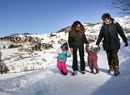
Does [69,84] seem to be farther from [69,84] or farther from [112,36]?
[112,36]

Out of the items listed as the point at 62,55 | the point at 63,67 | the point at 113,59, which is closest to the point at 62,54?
the point at 62,55

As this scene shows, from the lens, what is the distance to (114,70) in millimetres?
10711

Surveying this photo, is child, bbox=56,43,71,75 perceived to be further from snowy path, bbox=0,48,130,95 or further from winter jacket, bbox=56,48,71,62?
snowy path, bbox=0,48,130,95

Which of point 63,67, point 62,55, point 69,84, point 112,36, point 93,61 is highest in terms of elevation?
point 112,36

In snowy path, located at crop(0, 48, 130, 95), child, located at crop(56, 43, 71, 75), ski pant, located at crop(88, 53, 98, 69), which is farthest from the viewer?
child, located at crop(56, 43, 71, 75)

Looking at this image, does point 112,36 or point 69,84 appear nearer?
point 69,84

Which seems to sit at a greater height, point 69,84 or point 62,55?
point 62,55

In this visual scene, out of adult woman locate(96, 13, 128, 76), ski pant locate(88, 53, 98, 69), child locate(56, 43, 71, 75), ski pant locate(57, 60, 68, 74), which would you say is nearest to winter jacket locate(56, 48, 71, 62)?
child locate(56, 43, 71, 75)

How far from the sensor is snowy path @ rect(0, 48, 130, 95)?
8.77 meters

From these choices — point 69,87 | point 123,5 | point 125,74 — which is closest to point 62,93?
point 69,87

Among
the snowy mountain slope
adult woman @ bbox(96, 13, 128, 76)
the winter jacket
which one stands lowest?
the snowy mountain slope

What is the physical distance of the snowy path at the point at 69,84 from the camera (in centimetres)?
877

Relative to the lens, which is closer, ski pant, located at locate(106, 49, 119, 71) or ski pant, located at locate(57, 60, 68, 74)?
ski pant, located at locate(106, 49, 119, 71)

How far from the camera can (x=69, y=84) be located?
990 centimetres
